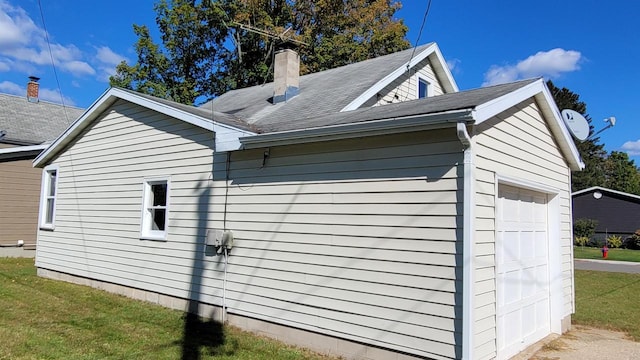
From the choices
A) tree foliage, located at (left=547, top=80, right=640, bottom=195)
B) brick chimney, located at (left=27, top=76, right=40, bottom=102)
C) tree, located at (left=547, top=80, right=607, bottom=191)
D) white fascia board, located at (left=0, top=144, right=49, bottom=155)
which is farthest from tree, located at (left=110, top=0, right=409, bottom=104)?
tree foliage, located at (left=547, top=80, right=640, bottom=195)

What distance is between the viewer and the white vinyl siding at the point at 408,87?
1022 cm

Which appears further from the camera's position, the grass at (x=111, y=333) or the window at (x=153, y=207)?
the window at (x=153, y=207)

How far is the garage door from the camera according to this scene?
567 cm

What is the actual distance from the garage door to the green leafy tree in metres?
59.9

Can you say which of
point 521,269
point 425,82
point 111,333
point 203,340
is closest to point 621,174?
point 425,82

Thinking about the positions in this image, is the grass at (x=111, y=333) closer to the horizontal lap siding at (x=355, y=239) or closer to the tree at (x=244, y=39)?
the horizontal lap siding at (x=355, y=239)

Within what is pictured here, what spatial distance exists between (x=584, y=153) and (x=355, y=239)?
2104 inches

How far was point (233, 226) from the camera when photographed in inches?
280

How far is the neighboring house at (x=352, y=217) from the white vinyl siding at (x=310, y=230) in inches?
0.8

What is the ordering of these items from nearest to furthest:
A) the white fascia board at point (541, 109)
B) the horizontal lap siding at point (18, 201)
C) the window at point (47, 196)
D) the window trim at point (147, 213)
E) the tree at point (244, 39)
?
the white fascia board at point (541, 109)
the window trim at point (147, 213)
the window at point (47, 196)
the horizontal lap siding at point (18, 201)
the tree at point (244, 39)

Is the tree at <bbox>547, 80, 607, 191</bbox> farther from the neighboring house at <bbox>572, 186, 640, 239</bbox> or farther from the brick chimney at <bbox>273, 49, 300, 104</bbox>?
the brick chimney at <bbox>273, 49, 300, 104</bbox>

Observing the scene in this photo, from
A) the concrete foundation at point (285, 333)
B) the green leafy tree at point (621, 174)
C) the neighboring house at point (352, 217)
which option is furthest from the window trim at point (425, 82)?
the green leafy tree at point (621, 174)

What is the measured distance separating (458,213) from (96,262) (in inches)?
310

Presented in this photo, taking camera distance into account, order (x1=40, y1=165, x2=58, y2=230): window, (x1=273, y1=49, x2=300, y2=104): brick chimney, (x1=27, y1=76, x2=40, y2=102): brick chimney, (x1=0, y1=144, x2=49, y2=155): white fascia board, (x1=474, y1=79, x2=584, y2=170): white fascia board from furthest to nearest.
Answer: (x1=27, y1=76, x2=40, y2=102): brick chimney
(x1=0, y1=144, x2=49, y2=155): white fascia board
(x1=40, y1=165, x2=58, y2=230): window
(x1=273, y1=49, x2=300, y2=104): brick chimney
(x1=474, y1=79, x2=584, y2=170): white fascia board
